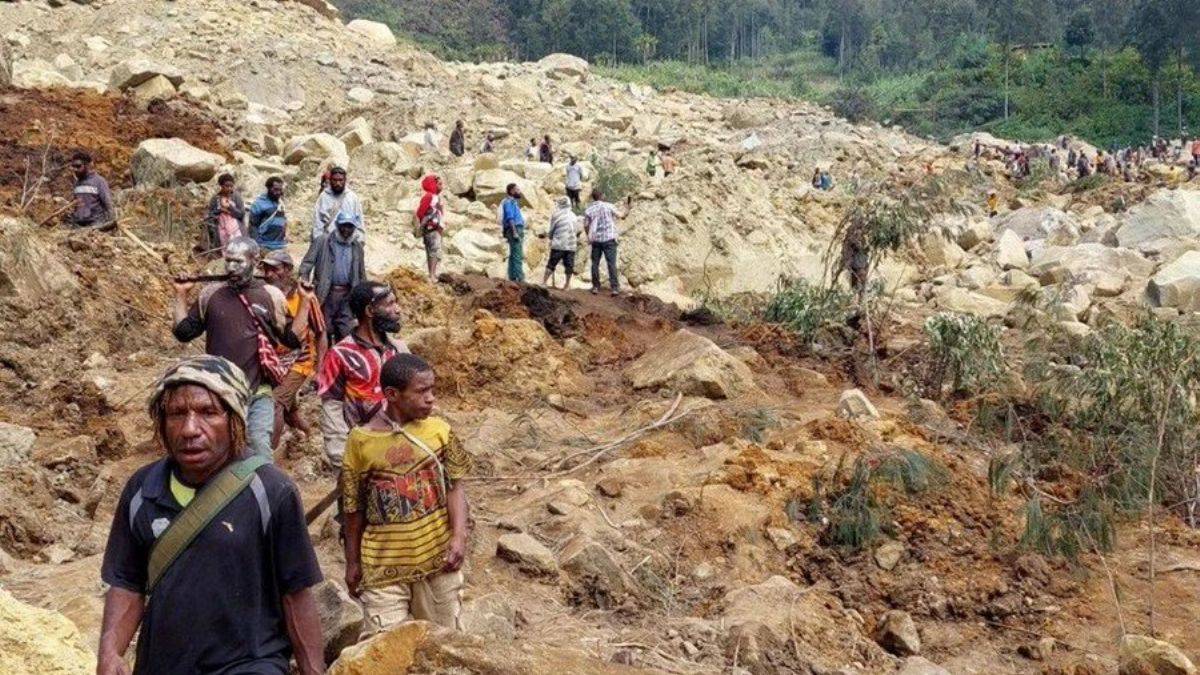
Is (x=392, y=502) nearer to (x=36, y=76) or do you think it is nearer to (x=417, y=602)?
(x=417, y=602)

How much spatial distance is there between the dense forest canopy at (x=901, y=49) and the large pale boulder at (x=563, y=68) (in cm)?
1235

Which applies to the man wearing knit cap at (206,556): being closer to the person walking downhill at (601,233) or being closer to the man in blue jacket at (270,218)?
the man in blue jacket at (270,218)

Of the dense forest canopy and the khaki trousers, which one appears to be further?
the dense forest canopy

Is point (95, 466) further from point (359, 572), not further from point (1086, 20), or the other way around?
point (1086, 20)

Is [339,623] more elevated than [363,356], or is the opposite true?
→ [363,356]

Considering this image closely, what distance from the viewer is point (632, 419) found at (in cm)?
736

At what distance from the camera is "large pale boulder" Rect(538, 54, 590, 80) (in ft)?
113

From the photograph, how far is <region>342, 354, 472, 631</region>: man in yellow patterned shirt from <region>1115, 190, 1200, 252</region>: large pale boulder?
45.4 feet

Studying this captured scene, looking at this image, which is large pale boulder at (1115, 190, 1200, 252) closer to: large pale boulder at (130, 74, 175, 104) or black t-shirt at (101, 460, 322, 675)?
large pale boulder at (130, 74, 175, 104)

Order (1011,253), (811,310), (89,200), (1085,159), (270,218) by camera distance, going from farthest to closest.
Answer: (1085,159)
(1011,253)
(811,310)
(89,200)
(270,218)

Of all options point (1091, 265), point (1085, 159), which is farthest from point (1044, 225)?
point (1085, 159)

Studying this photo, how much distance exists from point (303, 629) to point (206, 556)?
0.25 metres

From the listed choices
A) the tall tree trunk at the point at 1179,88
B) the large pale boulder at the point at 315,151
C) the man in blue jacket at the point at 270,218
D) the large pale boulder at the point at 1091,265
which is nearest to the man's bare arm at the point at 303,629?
the man in blue jacket at the point at 270,218

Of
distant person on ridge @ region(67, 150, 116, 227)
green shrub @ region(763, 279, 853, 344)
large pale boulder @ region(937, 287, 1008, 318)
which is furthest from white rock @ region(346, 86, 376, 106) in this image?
green shrub @ region(763, 279, 853, 344)
